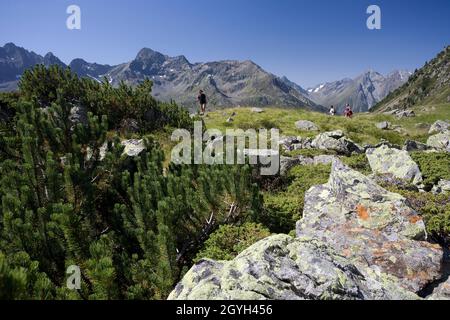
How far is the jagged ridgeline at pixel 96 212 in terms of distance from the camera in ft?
20.9

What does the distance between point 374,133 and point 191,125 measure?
17.4 meters

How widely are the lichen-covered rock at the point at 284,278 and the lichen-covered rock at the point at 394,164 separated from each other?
30.9 feet

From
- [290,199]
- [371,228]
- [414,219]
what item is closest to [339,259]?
[371,228]

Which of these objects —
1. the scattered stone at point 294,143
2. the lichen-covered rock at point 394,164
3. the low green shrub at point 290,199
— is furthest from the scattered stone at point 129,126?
the lichen-covered rock at point 394,164

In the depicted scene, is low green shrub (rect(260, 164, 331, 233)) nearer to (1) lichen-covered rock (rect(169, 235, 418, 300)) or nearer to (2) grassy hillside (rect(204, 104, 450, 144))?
(1) lichen-covered rock (rect(169, 235, 418, 300))

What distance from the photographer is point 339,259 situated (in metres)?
6.04

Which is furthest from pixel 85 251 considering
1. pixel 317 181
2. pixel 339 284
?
pixel 317 181

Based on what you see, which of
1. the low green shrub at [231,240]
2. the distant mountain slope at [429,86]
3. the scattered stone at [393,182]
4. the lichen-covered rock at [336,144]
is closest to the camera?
the low green shrub at [231,240]

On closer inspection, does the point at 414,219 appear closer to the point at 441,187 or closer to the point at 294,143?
the point at 441,187

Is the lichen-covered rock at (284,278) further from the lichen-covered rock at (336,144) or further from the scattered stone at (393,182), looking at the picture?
the lichen-covered rock at (336,144)

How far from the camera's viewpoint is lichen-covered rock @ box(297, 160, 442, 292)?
686cm

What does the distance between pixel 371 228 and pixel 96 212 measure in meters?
7.35

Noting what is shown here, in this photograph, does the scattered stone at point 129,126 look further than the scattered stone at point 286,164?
Yes

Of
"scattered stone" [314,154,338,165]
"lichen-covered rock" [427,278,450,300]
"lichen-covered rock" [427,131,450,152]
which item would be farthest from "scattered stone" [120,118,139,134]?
"lichen-covered rock" [427,131,450,152]
